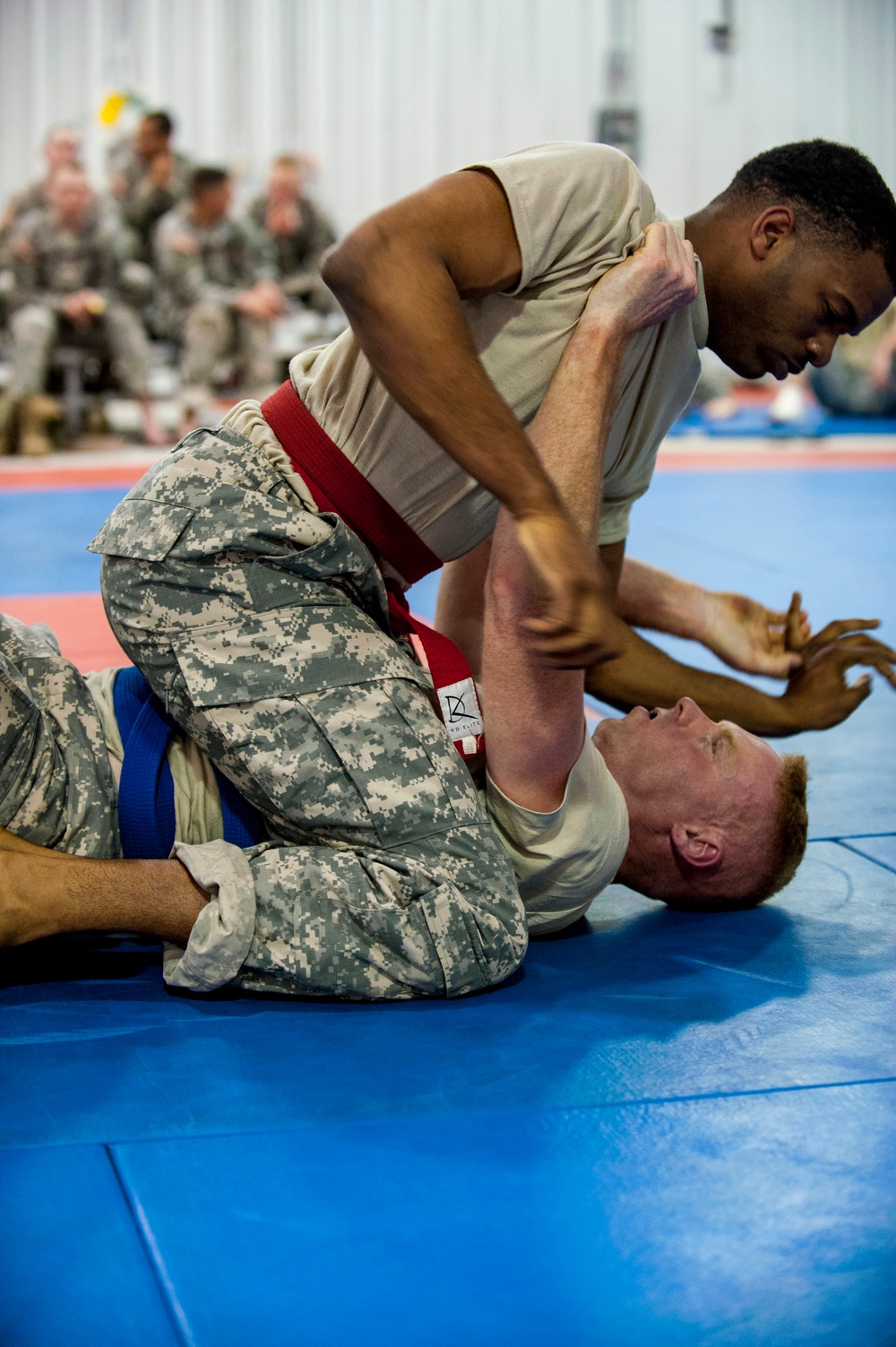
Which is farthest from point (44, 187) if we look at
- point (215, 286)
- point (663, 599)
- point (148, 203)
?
point (663, 599)

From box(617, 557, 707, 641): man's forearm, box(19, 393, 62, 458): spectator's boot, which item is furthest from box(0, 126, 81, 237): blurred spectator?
box(617, 557, 707, 641): man's forearm

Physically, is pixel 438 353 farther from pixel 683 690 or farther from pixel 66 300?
pixel 66 300

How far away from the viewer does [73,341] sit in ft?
30.4

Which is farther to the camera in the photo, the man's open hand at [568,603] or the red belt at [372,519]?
the red belt at [372,519]

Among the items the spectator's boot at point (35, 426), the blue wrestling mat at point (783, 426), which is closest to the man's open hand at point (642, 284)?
the spectator's boot at point (35, 426)

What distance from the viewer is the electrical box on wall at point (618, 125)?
13742 millimetres

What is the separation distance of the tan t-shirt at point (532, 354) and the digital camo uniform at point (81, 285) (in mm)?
7543

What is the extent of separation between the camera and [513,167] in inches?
71.1

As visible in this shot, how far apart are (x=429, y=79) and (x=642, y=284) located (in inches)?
500

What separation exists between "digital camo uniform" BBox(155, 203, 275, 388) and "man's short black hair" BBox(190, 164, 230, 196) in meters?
0.20

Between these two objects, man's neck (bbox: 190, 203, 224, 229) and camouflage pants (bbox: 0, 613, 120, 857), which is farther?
man's neck (bbox: 190, 203, 224, 229)

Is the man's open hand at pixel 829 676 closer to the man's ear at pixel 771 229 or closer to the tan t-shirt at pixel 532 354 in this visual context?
the tan t-shirt at pixel 532 354

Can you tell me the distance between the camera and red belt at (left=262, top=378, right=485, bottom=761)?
6.77 feet

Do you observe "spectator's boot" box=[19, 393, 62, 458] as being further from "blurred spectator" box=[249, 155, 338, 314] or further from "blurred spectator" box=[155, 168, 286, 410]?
"blurred spectator" box=[249, 155, 338, 314]
